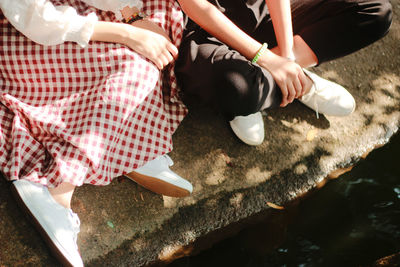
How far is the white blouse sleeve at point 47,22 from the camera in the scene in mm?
1691

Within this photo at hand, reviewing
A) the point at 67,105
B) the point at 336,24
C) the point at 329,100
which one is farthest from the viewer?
the point at 329,100

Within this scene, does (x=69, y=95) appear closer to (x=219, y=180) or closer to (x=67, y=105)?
(x=67, y=105)

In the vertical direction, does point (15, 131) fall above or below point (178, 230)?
above

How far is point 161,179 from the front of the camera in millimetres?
2031

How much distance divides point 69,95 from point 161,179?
627 mm

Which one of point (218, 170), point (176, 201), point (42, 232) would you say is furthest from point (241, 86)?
point (42, 232)

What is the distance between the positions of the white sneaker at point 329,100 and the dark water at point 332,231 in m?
0.40

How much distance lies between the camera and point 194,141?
239 centimetres

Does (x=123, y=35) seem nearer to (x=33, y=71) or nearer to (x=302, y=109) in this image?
(x=33, y=71)

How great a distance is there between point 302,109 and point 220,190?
2.90 feet

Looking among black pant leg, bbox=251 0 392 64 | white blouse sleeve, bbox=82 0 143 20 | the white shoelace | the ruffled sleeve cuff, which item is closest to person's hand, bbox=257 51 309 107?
black pant leg, bbox=251 0 392 64

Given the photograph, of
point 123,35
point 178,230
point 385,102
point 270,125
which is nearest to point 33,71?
point 123,35

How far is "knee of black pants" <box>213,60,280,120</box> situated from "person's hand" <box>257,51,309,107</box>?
0.05 m

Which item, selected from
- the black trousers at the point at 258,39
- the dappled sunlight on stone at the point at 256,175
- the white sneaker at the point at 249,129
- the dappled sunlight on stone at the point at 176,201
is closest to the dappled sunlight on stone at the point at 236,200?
the dappled sunlight on stone at the point at 256,175
